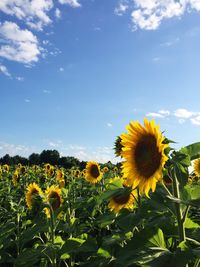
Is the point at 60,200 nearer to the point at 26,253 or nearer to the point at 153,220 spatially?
the point at 26,253

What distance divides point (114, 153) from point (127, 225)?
3.23 m

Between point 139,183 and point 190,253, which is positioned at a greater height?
point 139,183

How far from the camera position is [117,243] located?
476 centimetres

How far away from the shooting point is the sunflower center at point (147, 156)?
3.42 m

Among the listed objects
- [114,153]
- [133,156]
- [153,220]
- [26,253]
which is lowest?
[26,253]

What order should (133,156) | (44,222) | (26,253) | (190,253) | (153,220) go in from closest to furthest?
(190,253)
(153,220)
(133,156)
(26,253)
(44,222)

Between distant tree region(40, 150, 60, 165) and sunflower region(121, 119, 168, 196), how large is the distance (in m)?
43.3

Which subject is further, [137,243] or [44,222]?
[44,222]

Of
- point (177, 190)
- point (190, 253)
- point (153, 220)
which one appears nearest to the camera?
point (190, 253)

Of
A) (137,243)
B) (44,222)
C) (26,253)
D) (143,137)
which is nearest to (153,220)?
(137,243)

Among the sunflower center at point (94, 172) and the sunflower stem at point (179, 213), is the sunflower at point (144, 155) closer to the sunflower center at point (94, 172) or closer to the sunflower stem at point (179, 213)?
the sunflower stem at point (179, 213)

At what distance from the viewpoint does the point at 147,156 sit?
12.0 feet

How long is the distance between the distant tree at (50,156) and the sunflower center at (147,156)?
142 ft

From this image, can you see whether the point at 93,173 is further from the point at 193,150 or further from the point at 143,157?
the point at 193,150
